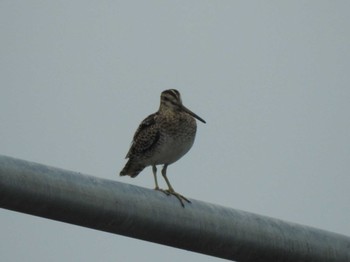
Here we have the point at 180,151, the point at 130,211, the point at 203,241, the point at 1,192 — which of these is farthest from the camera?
the point at 180,151

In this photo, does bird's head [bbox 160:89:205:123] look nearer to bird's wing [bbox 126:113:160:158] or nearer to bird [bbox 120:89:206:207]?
bird [bbox 120:89:206:207]

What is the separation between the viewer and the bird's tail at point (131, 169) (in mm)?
9539

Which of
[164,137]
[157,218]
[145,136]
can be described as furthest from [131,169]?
[157,218]

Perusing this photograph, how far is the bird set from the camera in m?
8.88

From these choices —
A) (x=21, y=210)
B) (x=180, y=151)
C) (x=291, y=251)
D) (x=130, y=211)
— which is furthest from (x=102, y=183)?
(x=180, y=151)

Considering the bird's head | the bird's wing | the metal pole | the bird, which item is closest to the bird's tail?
the bird

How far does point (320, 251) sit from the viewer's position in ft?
10.5

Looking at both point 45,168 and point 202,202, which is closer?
point 45,168

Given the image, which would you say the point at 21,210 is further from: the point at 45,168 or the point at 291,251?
the point at 291,251

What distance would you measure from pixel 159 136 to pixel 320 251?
5.95 meters

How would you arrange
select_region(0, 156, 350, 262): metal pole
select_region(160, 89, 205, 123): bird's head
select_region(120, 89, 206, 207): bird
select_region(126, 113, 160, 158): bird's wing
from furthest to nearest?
select_region(160, 89, 205, 123): bird's head, select_region(126, 113, 160, 158): bird's wing, select_region(120, 89, 206, 207): bird, select_region(0, 156, 350, 262): metal pole

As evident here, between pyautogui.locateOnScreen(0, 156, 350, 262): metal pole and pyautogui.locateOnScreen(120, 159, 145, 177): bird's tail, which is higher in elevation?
pyautogui.locateOnScreen(0, 156, 350, 262): metal pole

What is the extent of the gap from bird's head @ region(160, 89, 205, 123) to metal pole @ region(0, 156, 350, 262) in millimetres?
6182

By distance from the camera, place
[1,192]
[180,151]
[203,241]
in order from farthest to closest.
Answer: [180,151] < [203,241] < [1,192]
